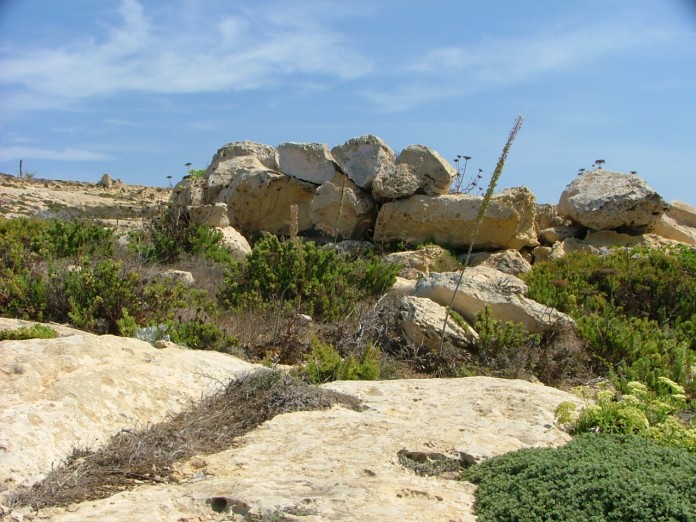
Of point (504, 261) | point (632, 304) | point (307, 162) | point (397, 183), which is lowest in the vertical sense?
point (632, 304)

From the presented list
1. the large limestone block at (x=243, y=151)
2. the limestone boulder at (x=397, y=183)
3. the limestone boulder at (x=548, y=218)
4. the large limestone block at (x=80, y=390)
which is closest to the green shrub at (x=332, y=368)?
the large limestone block at (x=80, y=390)

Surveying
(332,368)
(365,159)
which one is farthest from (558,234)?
(332,368)

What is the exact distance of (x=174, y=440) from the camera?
180 inches

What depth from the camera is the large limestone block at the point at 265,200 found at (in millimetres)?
18812

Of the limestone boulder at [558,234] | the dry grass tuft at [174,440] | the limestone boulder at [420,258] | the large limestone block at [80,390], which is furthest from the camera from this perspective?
the limestone boulder at [558,234]

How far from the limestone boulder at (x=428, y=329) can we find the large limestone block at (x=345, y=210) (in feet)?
30.3

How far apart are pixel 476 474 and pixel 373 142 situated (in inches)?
558

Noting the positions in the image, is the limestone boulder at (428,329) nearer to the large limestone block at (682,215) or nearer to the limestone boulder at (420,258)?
the limestone boulder at (420,258)

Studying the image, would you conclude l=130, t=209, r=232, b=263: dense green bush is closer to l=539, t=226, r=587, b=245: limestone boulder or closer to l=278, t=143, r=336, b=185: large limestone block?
l=278, t=143, r=336, b=185: large limestone block

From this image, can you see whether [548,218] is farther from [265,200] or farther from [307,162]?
[265,200]

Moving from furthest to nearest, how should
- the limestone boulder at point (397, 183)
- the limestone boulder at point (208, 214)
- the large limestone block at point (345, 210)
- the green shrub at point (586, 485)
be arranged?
the large limestone block at point (345, 210), the limestone boulder at point (397, 183), the limestone boulder at point (208, 214), the green shrub at point (586, 485)

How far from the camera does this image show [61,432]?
14.4ft

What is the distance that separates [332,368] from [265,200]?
1264 cm

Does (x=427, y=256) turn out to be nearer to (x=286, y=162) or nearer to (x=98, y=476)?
(x=286, y=162)
